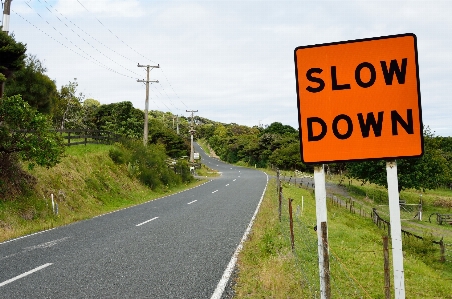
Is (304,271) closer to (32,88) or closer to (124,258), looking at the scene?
(124,258)

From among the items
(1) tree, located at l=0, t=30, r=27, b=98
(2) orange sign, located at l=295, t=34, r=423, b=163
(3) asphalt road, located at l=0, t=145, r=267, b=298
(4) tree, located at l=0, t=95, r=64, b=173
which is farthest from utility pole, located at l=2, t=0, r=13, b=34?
(2) orange sign, located at l=295, t=34, r=423, b=163

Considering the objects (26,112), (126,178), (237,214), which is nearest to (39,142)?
(26,112)

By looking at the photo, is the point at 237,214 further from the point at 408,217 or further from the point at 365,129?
the point at 408,217

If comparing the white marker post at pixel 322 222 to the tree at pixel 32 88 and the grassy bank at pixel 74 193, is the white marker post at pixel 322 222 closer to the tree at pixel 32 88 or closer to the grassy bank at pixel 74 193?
the grassy bank at pixel 74 193

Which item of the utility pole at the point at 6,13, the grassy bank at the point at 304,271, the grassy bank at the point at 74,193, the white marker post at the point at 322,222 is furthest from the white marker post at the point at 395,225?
the utility pole at the point at 6,13

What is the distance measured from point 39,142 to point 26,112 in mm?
1270

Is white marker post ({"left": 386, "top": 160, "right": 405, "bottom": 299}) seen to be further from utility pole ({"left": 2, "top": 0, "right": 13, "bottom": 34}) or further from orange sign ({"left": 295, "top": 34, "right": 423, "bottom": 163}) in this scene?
utility pole ({"left": 2, "top": 0, "right": 13, "bottom": 34})

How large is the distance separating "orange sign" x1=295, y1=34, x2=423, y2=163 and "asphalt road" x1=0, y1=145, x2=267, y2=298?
4082mm

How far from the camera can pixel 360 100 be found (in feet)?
9.38

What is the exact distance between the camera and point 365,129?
2.83m

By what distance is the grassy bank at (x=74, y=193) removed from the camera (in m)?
14.2

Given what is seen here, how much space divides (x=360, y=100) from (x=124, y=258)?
720 centimetres

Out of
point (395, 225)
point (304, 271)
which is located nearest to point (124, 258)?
→ point (304, 271)

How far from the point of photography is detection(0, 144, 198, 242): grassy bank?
14219 millimetres
